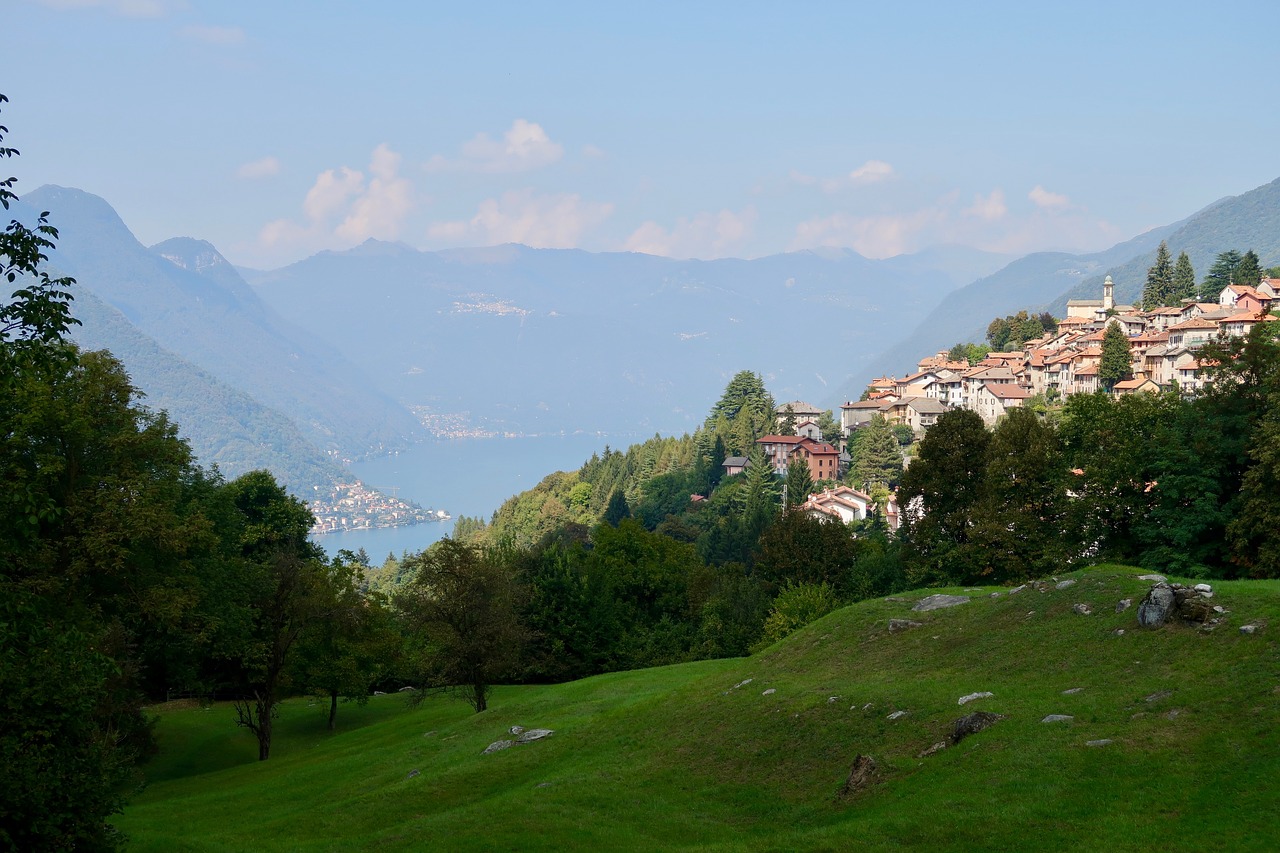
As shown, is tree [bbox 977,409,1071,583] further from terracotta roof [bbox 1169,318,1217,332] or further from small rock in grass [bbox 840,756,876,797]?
terracotta roof [bbox 1169,318,1217,332]

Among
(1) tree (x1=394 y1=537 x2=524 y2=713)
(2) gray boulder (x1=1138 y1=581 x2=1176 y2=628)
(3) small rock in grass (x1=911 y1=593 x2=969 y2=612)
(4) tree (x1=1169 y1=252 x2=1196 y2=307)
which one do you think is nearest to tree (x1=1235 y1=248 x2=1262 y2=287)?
(4) tree (x1=1169 y1=252 x2=1196 y2=307)

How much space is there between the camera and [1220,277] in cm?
14600

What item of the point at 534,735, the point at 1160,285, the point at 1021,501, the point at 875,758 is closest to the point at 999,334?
the point at 1160,285

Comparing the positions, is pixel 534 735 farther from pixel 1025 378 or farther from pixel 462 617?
pixel 1025 378

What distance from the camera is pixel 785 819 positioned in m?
18.7

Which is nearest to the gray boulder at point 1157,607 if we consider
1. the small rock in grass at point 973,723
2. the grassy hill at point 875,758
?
the grassy hill at point 875,758

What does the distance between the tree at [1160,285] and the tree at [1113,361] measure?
37.4 meters

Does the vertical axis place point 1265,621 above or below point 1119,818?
above

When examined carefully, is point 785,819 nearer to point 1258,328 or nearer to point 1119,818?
point 1119,818

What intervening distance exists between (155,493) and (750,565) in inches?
2456

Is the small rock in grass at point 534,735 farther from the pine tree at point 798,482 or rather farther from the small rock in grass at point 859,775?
the pine tree at point 798,482

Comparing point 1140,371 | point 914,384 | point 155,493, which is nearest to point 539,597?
point 155,493

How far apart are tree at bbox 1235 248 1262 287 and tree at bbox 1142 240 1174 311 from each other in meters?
10.3

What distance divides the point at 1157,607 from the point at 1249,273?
141 meters
